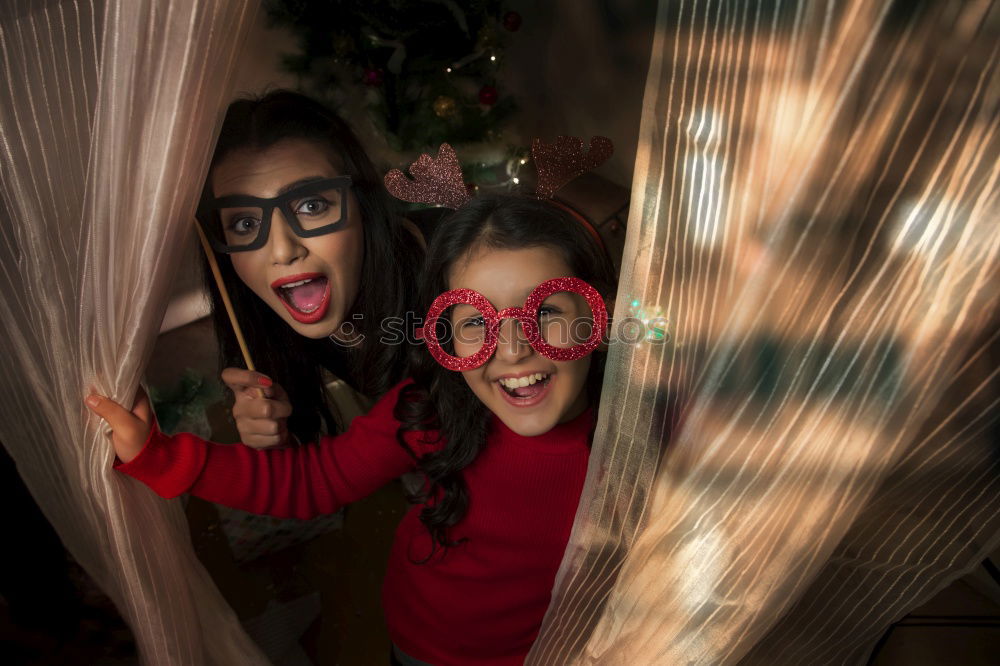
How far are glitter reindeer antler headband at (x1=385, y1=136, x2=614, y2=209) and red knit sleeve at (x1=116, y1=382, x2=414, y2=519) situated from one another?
14.6 inches

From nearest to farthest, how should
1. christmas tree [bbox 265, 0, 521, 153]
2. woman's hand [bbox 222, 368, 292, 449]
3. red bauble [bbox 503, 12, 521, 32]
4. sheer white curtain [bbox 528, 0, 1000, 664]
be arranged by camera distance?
sheer white curtain [bbox 528, 0, 1000, 664] < woman's hand [bbox 222, 368, 292, 449] < red bauble [bbox 503, 12, 521, 32] < christmas tree [bbox 265, 0, 521, 153]

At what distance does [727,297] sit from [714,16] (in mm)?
195

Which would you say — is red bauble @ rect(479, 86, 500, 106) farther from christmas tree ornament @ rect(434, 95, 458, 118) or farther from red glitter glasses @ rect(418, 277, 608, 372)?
red glitter glasses @ rect(418, 277, 608, 372)

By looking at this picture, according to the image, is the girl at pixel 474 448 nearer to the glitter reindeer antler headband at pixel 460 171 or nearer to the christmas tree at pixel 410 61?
the glitter reindeer antler headband at pixel 460 171

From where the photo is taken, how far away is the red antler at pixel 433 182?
3.05ft

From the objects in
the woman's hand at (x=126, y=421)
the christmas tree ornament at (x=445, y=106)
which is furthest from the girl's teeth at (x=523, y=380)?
the christmas tree ornament at (x=445, y=106)

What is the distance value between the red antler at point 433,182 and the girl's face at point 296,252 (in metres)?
0.18

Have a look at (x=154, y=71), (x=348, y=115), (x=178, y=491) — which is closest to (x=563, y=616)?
(x=178, y=491)

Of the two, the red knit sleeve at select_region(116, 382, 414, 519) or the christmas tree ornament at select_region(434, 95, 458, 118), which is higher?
the christmas tree ornament at select_region(434, 95, 458, 118)

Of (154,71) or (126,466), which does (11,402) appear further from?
(154,71)

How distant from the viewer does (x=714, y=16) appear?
0.45 m

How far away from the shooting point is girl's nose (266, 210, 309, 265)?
1.02 metres

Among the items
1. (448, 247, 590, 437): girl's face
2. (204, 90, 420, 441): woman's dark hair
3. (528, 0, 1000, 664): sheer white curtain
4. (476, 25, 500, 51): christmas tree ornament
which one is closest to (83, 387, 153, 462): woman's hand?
(204, 90, 420, 441): woman's dark hair

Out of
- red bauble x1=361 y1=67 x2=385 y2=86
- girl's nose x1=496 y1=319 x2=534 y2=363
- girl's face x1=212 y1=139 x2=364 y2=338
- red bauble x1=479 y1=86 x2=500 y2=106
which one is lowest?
girl's nose x1=496 y1=319 x2=534 y2=363
